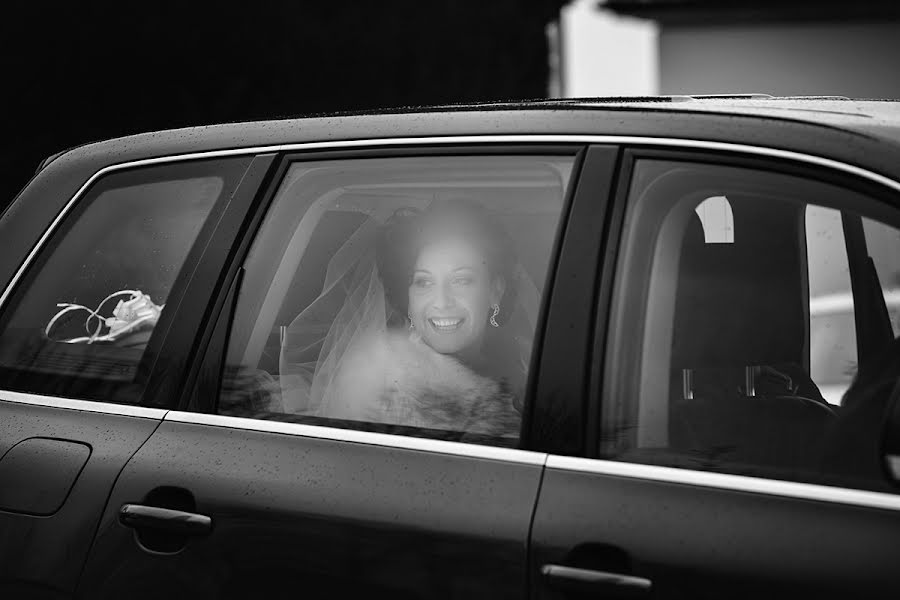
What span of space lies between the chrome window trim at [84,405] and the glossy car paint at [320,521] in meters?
0.07

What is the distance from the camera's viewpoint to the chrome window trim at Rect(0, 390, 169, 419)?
2.80 meters

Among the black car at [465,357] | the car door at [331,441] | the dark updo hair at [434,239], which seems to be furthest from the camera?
the dark updo hair at [434,239]

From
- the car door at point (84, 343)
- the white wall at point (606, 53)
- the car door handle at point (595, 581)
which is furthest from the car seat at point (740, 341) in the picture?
the white wall at point (606, 53)

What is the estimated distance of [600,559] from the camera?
2209 millimetres

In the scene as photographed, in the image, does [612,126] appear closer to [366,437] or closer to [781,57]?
[366,437]

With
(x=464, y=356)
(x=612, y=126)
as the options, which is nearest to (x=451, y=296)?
(x=464, y=356)

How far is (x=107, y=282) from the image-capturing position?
3125 millimetres

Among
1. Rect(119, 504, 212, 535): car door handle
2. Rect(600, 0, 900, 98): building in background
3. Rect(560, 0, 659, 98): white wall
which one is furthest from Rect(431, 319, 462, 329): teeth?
Rect(600, 0, 900, 98): building in background

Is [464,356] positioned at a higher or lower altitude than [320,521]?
Answer: higher

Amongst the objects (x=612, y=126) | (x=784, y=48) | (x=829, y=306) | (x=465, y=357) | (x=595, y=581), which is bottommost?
(x=595, y=581)

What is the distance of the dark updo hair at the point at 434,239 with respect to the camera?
2713 millimetres

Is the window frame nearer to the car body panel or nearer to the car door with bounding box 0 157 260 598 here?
the car door with bounding box 0 157 260 598

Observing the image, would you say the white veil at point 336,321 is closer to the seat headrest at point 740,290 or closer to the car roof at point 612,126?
the car roof at point 612,126

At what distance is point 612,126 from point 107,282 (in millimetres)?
1242
